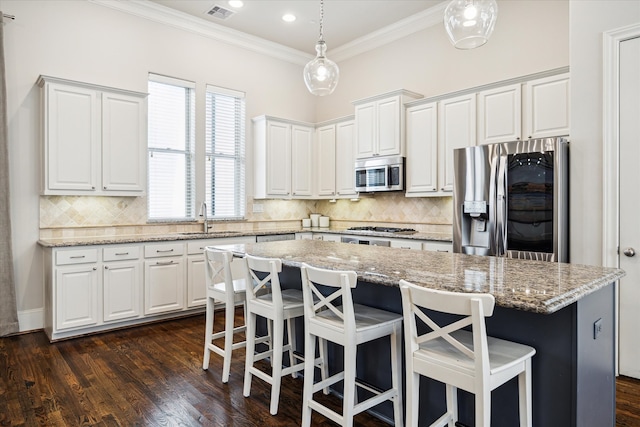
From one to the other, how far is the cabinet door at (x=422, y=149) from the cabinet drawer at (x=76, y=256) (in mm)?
3484

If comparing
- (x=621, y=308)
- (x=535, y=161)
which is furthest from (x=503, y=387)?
(x=535, y=161)

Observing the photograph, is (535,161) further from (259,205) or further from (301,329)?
(259,205)

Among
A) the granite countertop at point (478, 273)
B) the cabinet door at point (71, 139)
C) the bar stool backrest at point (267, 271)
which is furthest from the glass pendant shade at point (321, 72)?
the cabinet door at point (71, 139)

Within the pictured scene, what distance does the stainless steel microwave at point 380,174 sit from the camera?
497cm

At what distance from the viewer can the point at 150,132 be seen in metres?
5.03

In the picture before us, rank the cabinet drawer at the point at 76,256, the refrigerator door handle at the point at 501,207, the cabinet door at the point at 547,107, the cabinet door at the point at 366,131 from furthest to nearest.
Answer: the cabinet door at the point at 366,131 < the cabinet drawer at the point at 76,256 < the cabinet door at the point at 547,107 < the refrigerator door handle at the point at 501,207

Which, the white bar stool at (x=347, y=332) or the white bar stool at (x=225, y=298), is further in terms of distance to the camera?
the white bar stool at (x=225, y=298)

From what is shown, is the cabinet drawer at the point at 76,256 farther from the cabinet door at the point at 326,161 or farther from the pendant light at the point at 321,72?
the cabinet door at the point at 326,161

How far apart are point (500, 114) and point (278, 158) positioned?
2.98 meters

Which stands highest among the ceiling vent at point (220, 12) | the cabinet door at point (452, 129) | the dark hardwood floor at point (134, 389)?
the ceiling vent at point (220, 12)

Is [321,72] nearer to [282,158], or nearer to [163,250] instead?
[163,250]

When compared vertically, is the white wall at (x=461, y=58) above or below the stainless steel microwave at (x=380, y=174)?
above

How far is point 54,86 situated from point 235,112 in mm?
2286

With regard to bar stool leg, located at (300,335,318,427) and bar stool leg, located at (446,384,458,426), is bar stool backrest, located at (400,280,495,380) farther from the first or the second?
bar stool leg, located at (300,335,318,427)
